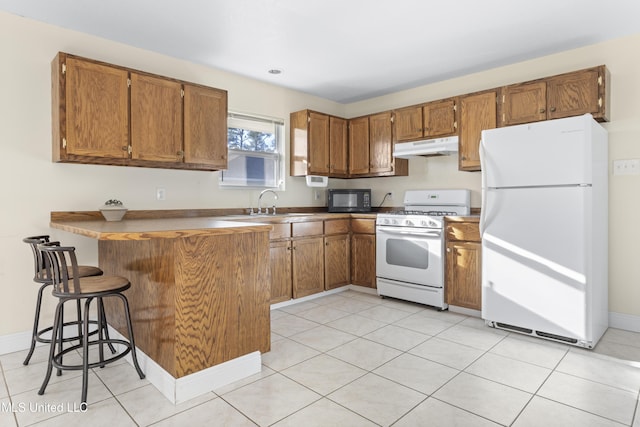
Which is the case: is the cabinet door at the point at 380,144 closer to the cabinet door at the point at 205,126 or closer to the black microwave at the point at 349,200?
the black microwave at the point at 349,200

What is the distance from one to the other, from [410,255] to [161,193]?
2.49 meters

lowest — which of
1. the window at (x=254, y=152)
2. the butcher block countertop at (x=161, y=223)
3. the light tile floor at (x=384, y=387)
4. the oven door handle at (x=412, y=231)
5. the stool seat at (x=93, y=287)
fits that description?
the light tile floor at (x=384, y=387)

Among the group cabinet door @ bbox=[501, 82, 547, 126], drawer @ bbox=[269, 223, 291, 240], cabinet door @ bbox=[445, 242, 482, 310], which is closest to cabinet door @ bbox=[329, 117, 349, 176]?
drawer @ bbox=[269, 223, 291, 240]

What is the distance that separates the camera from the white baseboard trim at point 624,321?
310cm

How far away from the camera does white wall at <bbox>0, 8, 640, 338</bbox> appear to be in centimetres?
275

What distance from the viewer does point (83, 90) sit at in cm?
279

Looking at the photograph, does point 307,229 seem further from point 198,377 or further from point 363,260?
point 198,377

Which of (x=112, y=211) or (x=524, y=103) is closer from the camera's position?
(x=112, y=211)

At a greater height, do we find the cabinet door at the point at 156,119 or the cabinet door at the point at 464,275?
the cabinet door at the point at 156,119

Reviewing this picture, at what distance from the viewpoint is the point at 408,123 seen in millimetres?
4305

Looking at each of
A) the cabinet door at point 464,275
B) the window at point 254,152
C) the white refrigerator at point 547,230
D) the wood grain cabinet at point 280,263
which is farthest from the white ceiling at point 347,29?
the cabinet door at point 464,275

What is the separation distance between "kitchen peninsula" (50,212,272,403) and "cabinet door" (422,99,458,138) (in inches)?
97.9

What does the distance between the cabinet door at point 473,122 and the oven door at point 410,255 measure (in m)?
0.79

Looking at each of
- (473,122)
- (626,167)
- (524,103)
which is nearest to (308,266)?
(473,122)
